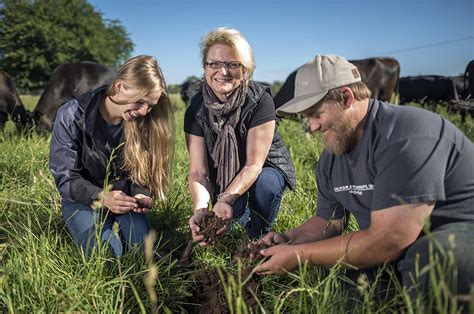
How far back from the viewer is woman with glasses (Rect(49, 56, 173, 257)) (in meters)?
2.89

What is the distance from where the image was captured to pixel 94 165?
3.03m

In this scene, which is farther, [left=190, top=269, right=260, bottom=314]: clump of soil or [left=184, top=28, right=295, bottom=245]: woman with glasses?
[left=184, top=28, right=295, bottom=245]: woman with glasses

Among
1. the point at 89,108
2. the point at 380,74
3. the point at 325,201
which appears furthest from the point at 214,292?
the point at 380,74

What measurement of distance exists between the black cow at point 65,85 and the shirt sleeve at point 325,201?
24.6 ft

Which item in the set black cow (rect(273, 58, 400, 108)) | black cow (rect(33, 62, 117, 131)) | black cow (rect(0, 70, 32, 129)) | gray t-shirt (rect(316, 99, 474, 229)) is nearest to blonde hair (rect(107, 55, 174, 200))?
gray t-shirt (rect(316, 99, 474, 229))

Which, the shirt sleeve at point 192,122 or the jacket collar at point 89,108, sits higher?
the jacket collar at point 89,108

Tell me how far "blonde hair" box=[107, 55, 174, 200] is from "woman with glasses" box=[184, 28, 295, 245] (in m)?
0.18

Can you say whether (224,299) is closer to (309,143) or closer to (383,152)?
(383,152)

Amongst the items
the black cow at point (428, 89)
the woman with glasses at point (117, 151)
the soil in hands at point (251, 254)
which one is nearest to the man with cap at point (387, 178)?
the soil in hands at point (251, 254)

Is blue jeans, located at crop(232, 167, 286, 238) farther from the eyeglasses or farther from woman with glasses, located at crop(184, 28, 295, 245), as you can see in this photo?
the eyeglasses

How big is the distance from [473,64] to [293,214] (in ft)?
7.32

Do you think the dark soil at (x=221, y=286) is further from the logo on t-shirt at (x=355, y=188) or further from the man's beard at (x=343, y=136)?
the man's beard at (x=343, y=136)

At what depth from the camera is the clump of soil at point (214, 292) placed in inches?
86.4

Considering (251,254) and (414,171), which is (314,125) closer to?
(414,171)
